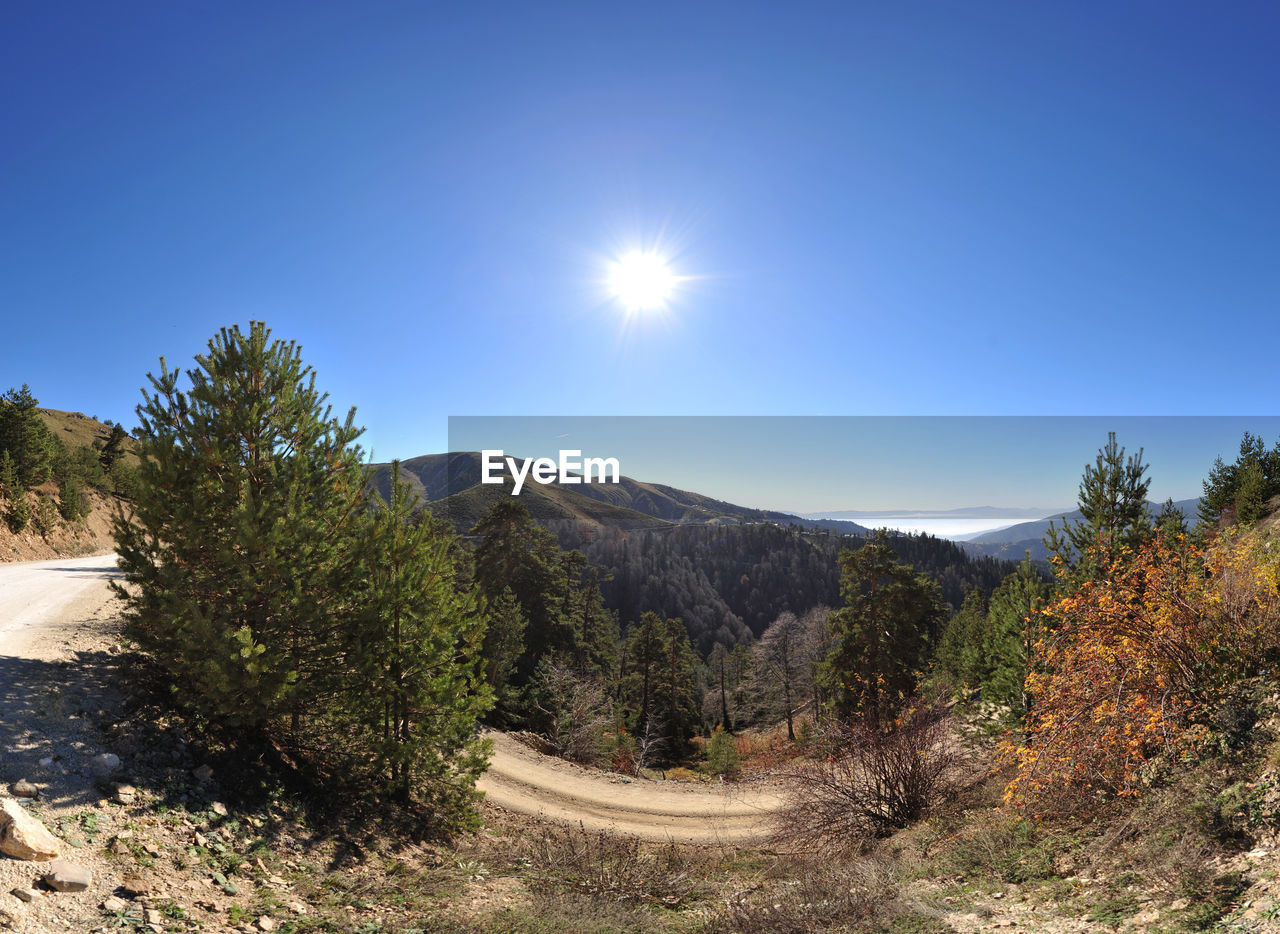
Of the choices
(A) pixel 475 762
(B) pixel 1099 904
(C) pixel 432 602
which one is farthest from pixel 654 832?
(B) pixel 1099 904

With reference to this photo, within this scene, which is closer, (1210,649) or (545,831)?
(1210,649)

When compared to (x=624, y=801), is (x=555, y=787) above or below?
above

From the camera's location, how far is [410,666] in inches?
459

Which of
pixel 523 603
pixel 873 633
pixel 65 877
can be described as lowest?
pixel 873 633

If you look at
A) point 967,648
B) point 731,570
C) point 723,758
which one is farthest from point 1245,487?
point 731,570

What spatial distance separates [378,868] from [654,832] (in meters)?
9.48

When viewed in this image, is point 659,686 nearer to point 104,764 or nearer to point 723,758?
point 723,758

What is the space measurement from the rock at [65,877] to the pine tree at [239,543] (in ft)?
9.39

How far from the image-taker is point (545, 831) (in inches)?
575

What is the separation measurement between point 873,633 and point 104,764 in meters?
26.5

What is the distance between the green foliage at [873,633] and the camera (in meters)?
26.2

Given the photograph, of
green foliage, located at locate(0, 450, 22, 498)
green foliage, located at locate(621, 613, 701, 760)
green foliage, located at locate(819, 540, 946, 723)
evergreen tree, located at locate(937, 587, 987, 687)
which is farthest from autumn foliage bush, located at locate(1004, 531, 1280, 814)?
green foliage, located at locate(0, 450, 22, 498)

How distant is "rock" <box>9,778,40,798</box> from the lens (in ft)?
24.0

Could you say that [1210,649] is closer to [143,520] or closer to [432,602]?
[432,602]
